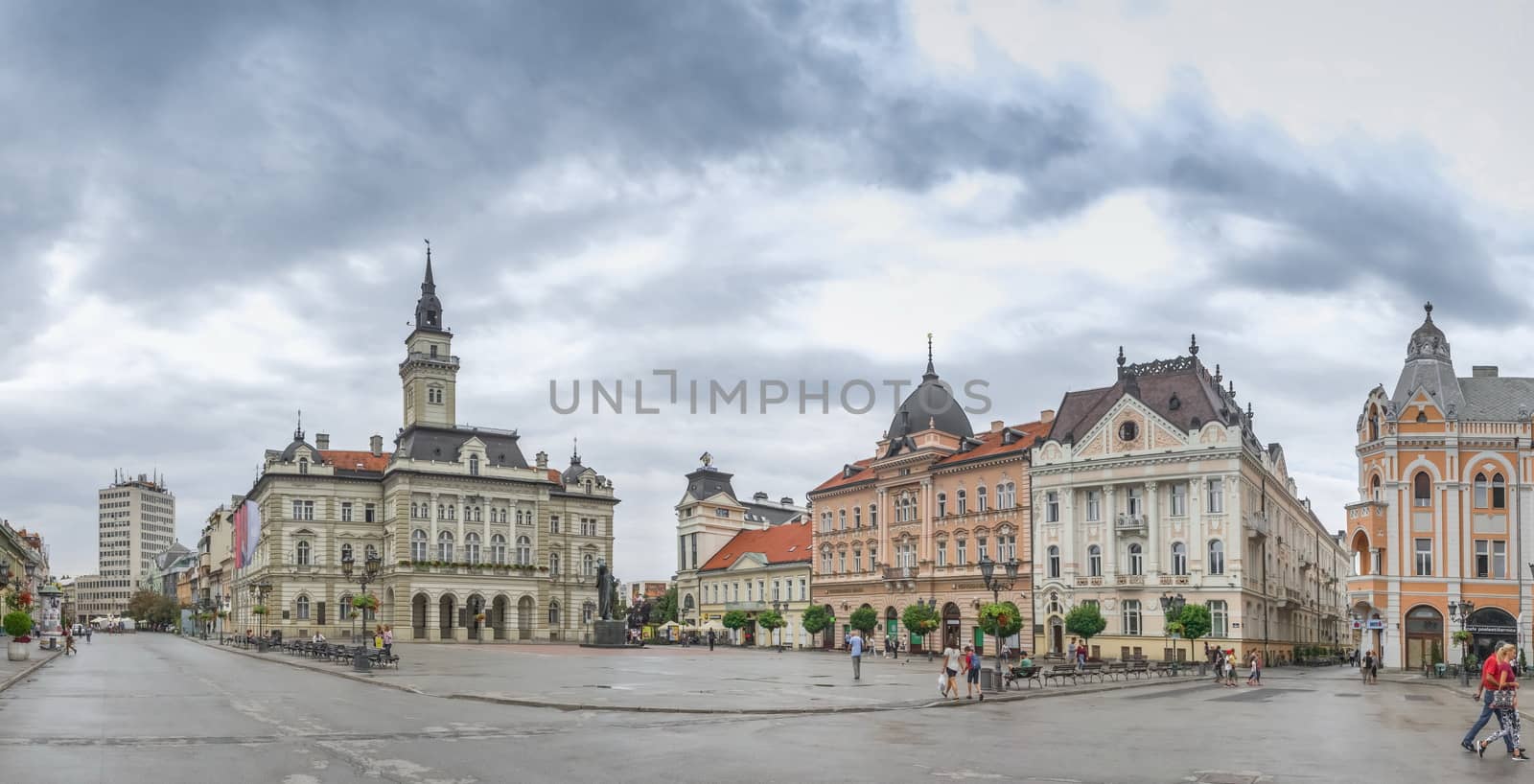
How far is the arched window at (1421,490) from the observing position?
66.9 metres

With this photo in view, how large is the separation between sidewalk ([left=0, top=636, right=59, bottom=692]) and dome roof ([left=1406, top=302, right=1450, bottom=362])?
66354 millimetres

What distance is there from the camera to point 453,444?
114 m

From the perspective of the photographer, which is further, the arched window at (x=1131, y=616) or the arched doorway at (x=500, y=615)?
the arched doorway at (x=500, y=615)

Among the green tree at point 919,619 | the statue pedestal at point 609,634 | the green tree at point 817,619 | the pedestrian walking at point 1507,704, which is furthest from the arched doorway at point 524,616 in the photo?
the pedestrian walking at point 1507,704

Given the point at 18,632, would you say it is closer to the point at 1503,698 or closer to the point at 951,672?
the point at 951,672

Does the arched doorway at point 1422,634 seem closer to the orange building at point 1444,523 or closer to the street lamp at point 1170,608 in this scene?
the orange building at point 1444,523

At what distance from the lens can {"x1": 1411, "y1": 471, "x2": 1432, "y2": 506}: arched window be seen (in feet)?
219

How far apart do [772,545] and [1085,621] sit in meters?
43.7

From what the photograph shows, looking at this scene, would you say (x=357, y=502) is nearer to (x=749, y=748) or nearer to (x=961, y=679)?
(x=961, y=679)

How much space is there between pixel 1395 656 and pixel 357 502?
82.9 meters

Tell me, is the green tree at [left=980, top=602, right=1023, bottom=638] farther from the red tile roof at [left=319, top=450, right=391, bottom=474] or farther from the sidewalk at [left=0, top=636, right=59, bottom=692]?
the red tile roof at [left=319, top=450, right=391, bottom=474]

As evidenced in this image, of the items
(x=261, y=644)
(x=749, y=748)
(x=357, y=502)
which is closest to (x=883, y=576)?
(x=261, y=644)

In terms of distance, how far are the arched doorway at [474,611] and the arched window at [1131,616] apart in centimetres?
5873

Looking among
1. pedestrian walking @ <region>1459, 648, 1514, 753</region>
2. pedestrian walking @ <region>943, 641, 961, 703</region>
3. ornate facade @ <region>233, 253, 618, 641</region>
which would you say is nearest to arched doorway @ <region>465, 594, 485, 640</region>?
ornate facade @ <region>233, 253, 618, 641</region>
